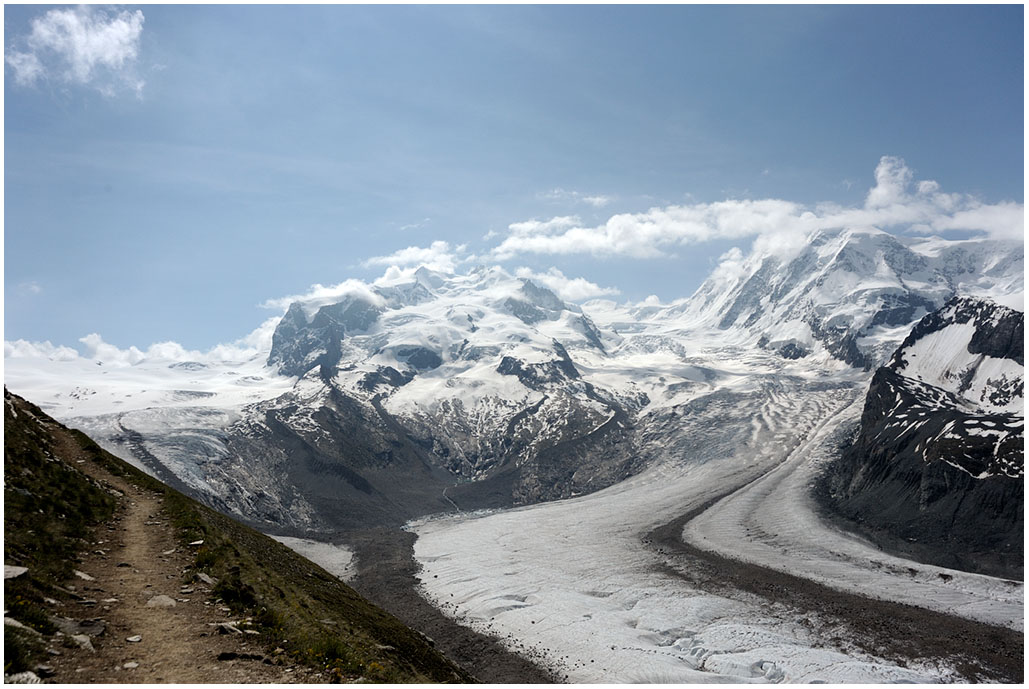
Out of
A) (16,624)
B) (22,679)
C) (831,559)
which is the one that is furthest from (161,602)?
(831,559)

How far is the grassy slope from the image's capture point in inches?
830

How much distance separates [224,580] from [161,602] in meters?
2.67

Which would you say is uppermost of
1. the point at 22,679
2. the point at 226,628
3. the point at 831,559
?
the point at 22,679

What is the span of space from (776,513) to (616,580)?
81.4 metres

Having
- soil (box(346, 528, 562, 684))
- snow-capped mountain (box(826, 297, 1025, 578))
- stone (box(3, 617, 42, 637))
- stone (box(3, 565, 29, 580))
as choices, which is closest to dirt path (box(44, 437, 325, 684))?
stone (box(3, 617, 42, 637))

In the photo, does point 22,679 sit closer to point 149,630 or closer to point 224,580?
point 149,630

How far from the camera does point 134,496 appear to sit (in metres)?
38.8

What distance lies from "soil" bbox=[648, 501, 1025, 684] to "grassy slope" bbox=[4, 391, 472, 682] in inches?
3063

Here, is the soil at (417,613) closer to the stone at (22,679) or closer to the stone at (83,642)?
the stone at (83,642)

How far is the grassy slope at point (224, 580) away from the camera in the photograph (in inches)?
830

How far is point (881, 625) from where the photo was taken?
94062mm

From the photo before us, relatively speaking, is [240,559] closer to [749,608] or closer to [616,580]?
[749,608]

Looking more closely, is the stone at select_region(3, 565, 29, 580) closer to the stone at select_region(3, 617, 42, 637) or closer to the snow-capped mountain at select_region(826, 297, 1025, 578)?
the stone at select_region(3, 617, 42, 637)

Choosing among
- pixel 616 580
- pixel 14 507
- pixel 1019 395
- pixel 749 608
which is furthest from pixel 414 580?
pixel 1019 395
